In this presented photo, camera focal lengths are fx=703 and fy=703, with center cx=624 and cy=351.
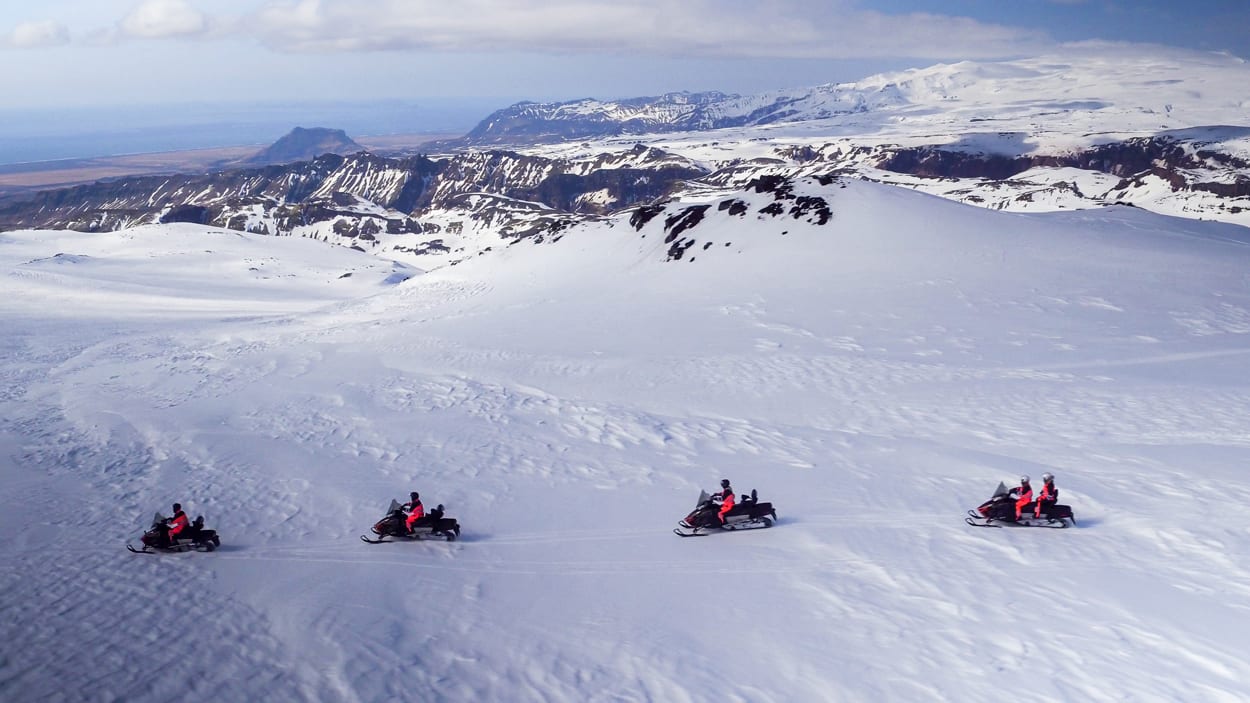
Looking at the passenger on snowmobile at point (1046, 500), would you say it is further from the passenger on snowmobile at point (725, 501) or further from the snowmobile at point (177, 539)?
the snowmobile at point (177, 539)

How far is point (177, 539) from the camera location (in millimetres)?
15289

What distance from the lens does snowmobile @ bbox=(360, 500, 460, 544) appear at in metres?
15.7

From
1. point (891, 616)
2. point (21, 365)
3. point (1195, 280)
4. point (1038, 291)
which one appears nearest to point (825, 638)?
point (891, 616)

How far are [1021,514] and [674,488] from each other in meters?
8.12

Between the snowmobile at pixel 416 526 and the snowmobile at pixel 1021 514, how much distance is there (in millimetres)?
11743

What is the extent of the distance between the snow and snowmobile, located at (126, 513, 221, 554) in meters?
0.31

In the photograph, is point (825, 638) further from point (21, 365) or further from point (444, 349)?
point (21, 365)

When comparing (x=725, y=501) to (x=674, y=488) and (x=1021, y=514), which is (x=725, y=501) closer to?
Answer: (x=674, y=488)

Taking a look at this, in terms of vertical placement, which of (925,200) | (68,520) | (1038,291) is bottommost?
(68,520)

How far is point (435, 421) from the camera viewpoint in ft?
84.1

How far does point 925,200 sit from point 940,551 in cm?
4954

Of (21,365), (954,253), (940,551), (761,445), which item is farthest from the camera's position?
(954,253)

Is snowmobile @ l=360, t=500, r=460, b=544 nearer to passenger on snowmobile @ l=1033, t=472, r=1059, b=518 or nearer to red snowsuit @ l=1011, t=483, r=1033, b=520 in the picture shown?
red snowsuit @ l=1011, t=483, r=1033, b=520

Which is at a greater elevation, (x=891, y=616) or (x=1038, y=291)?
(x=1038, y=291)
